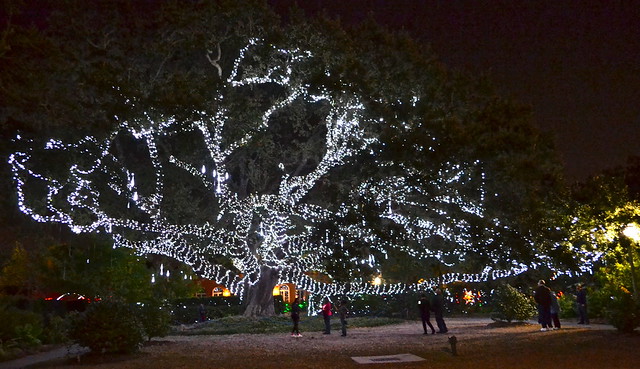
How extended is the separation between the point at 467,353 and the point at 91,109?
1878cm

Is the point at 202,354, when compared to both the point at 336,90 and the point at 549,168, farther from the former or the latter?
the point at 549,168

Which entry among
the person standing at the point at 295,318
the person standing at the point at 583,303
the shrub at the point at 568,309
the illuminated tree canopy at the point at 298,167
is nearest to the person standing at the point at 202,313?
the illuminated tree canopy at the point at 298,167

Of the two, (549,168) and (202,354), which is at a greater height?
(549,168)

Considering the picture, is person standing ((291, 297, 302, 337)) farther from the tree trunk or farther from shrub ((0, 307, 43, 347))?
the tree trunk

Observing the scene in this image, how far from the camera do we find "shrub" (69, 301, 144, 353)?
53.6 feet

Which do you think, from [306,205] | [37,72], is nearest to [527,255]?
[306,205]

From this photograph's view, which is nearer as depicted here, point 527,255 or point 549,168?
point 527,255

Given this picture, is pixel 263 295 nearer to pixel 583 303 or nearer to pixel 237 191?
pixel 237 191

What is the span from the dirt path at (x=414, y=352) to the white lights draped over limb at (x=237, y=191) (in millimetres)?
10198

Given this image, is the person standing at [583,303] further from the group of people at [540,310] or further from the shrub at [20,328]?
the shrub at [20,328]

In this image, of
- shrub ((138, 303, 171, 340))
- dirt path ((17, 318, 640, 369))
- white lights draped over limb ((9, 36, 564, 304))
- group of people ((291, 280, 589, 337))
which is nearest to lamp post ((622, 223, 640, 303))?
dirt path ((17, 318, 640, 369))

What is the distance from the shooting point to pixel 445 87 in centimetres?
3316

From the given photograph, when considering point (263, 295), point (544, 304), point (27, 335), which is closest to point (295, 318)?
point (544, 304)

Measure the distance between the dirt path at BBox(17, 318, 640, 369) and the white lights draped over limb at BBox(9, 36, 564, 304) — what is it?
1020 centimetres
